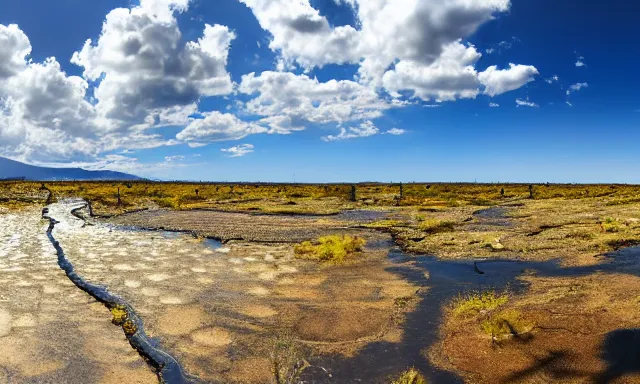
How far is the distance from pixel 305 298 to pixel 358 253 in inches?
285

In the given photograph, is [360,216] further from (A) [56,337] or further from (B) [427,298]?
(A) [56,337]

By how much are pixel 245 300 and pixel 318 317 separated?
2796 millimetres

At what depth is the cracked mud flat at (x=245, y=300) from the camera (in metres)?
9.51

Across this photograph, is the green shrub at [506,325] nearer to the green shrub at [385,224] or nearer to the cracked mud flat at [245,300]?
the cracked mud flat at [245,300]

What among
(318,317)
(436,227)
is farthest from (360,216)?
(318,317)

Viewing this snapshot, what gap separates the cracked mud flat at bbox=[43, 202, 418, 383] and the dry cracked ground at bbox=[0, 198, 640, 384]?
0.16ft

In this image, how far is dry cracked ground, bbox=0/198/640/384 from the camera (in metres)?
8.48

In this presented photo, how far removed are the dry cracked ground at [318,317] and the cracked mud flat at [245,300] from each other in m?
0.05

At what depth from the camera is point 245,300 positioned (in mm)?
13242

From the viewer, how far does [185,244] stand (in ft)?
77.6

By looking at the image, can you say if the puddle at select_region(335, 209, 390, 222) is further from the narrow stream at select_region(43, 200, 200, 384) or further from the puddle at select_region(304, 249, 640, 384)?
the narrow stream at select_region(43, 200, 200, 384)

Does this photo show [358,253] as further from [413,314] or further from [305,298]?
[413,314]

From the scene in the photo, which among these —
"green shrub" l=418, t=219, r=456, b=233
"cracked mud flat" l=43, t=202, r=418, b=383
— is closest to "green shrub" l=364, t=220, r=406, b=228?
"green shrub" l=418, t=219, r=456, b=233

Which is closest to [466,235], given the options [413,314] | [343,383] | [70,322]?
[413,314]
